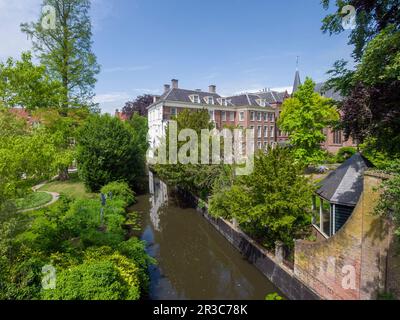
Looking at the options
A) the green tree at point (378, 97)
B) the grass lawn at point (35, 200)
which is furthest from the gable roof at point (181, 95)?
the green tree at point (378, 97)

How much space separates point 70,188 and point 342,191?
2428 centimetres

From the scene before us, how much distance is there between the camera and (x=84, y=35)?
25078 mm

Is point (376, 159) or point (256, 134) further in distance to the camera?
point (256, 134)

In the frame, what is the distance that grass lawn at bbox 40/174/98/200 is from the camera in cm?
2381

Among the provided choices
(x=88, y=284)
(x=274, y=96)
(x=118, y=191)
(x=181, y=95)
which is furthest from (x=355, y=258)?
(x=274, y=96)

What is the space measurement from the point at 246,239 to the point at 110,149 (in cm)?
1579

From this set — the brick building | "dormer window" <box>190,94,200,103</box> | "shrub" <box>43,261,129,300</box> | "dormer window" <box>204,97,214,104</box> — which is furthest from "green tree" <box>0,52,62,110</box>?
"dormer window" <box>204,97,214,104</box>

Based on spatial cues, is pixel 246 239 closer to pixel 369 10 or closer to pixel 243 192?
pixel 243 192

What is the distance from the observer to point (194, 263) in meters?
14.3

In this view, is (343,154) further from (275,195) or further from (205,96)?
(275,195)

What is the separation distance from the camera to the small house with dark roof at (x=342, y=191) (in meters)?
10.4

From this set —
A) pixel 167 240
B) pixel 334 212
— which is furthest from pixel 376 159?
pixel 167 240
